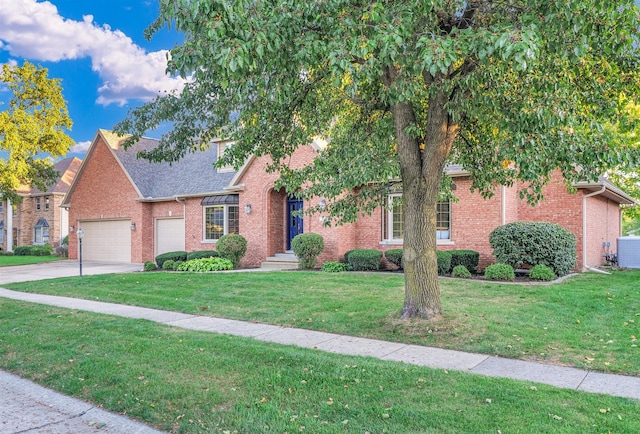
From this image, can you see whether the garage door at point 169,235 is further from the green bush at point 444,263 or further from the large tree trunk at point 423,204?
the large tree trunk at point 423,204

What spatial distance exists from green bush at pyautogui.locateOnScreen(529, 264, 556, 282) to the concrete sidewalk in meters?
7.26

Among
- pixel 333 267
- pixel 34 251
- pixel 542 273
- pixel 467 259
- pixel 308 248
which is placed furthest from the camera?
pixel 34 251

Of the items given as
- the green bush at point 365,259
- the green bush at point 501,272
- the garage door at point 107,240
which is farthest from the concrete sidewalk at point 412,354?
the garage door at point 107,240

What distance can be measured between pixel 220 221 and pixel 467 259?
1137 centimetres

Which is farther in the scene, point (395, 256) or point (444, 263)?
point (395, 256)

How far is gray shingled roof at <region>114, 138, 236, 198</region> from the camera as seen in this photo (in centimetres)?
2239

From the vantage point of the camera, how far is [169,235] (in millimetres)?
24078

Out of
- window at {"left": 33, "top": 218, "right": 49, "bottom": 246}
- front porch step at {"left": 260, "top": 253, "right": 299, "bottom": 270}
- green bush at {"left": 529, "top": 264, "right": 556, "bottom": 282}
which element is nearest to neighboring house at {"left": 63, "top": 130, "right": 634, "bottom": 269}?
front porch step at {"left": 260, "top": 253, "right": 299, "bottom": 270}

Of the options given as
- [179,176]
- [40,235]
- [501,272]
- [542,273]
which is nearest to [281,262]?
[501,272]

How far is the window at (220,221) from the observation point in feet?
69.2

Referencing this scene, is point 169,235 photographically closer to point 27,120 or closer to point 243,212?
point 243,212

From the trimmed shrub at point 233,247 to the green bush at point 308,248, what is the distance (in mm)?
2914

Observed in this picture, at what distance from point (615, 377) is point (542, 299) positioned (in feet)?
15.4

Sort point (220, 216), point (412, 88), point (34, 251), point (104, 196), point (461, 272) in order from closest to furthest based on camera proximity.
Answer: point (412, 88), point (461, 272), point (220, 216), point (104, 196), point (34, 251)
